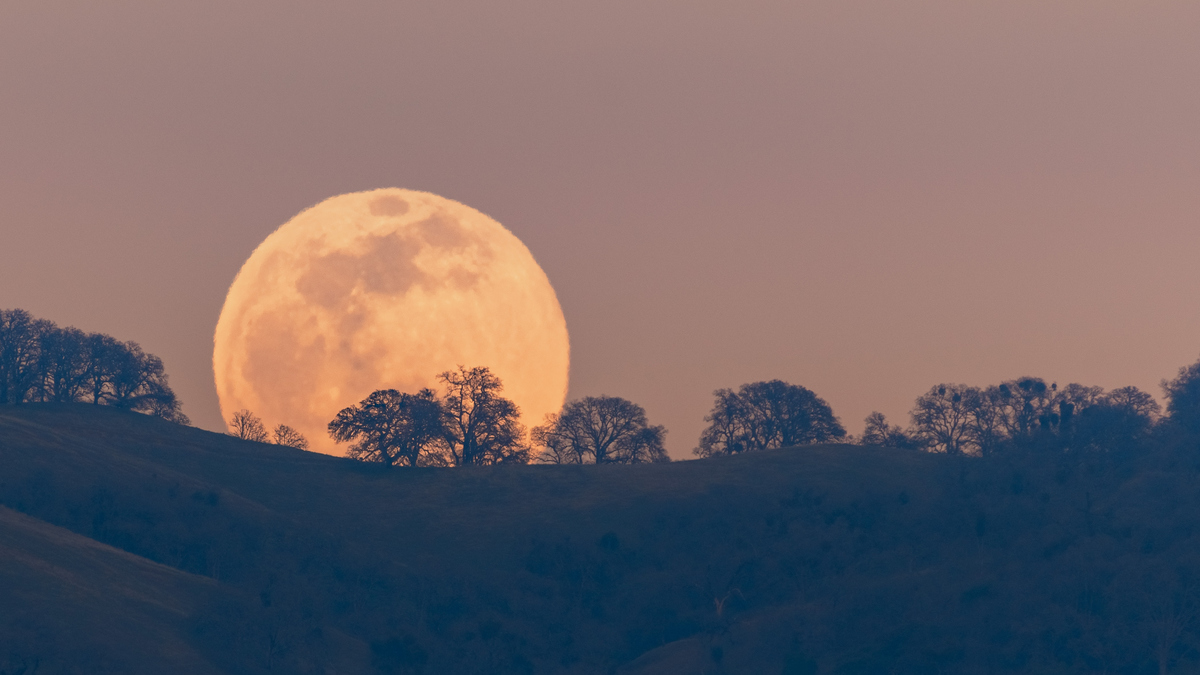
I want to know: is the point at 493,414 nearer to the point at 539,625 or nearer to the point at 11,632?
the point at 539,625

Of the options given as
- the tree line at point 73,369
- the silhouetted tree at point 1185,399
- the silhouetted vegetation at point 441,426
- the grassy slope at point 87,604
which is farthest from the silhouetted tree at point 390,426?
the silhouetted tree at point 1185,399

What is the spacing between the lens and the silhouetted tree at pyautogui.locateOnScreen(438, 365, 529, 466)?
176750mm

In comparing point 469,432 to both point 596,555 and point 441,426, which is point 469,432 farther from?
point 596,555

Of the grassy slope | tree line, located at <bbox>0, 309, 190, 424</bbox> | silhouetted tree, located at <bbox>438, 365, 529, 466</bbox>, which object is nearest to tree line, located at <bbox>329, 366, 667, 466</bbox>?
silhouetted tree, located at <bbox>438, 365, 529, 466</bbox>

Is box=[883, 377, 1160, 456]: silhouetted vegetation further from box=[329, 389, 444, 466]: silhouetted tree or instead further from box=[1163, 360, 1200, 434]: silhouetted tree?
box=[329, 389, 444, 466]: silhouetted tree

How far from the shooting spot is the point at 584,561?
141125 mm

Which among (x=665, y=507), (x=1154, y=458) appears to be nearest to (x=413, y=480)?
(x=665, y=507)

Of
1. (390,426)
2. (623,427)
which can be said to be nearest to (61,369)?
(390,426)

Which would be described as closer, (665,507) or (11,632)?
(11,632)

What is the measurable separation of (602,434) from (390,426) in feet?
114

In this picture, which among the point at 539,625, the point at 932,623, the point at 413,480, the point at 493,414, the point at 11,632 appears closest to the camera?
the point at 11,632

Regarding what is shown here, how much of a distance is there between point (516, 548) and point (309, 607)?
2878 centimetres

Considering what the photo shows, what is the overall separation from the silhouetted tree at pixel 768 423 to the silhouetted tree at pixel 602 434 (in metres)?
8.65

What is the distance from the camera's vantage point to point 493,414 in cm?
17712
